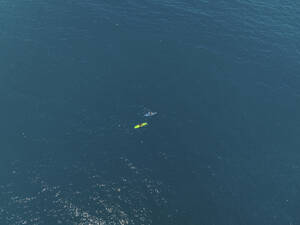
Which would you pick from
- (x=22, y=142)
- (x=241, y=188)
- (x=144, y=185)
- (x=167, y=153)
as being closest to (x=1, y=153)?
(x=22, y=142)

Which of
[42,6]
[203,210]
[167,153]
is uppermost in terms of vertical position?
[42,6]

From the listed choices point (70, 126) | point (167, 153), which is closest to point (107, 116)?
point (70, 126)

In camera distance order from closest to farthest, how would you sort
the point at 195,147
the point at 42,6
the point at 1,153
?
1. the point at 1,153
2. the point at 195,147
3. the point at 42,6

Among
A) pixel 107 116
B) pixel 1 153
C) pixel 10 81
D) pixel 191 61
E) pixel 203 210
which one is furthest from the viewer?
pixel 191 61

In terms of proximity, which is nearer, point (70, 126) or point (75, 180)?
point (75, 180)

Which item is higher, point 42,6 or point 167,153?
point 42,6

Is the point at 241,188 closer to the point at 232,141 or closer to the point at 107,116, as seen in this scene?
the point at 232,141
